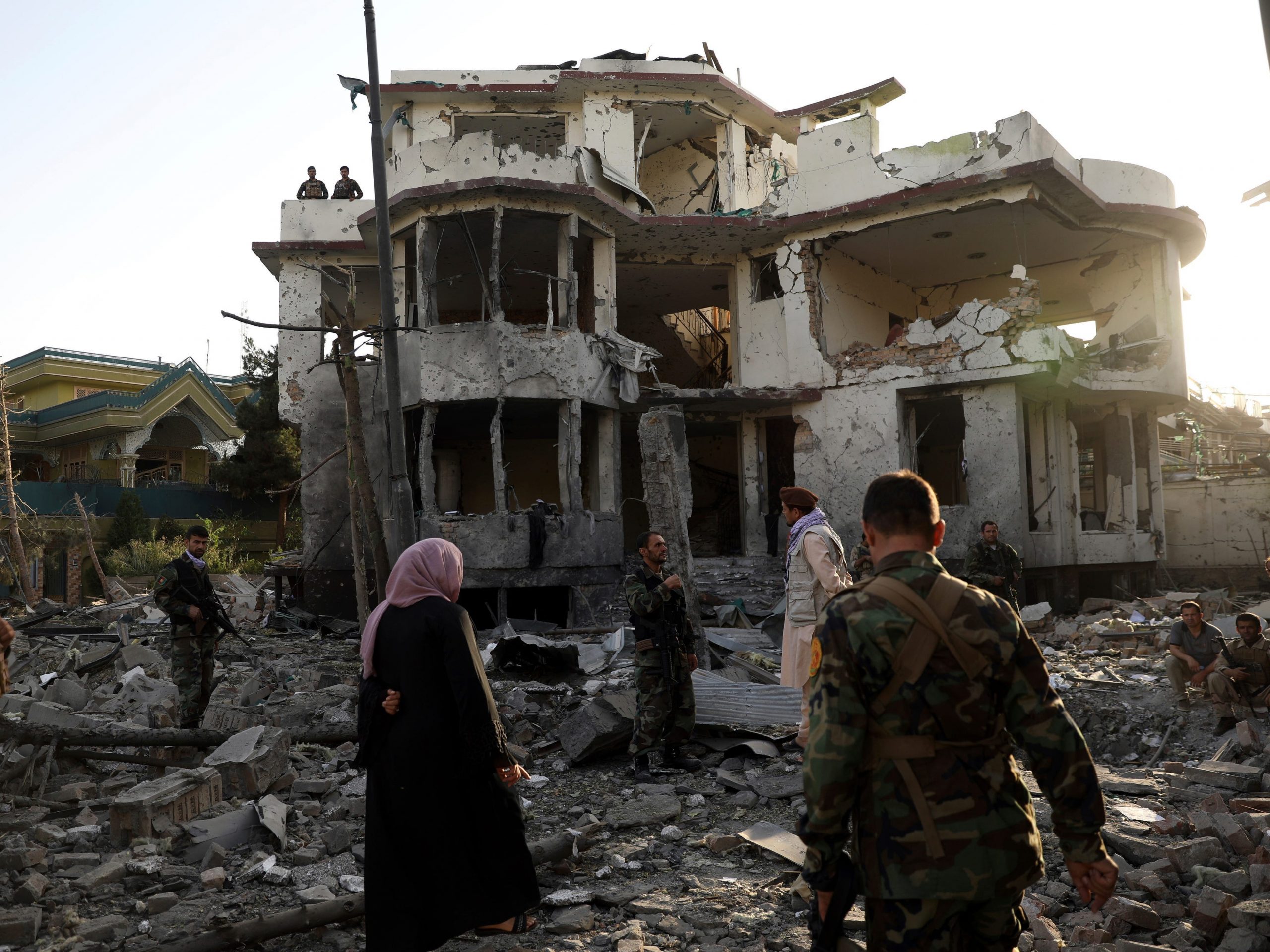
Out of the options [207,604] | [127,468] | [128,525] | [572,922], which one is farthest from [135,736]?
[127,468]

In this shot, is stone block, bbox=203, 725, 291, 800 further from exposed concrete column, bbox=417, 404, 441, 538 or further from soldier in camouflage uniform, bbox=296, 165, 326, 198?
soldier in camouflage uniform, bbox=296, 165, 326, 198

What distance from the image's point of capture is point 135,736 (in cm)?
620

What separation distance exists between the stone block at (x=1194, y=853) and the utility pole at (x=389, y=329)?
7139 millimetres

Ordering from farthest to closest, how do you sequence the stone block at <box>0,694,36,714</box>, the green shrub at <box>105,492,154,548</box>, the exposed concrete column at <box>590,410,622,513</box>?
the green shrub at <box>105,492,154,548</box> < the exposed concrete column at <box>590,410,622,513</box> < the stone block at <box>0,694,36,714</box>

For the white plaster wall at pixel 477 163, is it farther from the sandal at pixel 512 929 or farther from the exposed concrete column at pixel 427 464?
the sandal at pixel 512 929

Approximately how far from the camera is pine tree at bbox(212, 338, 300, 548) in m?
24.5

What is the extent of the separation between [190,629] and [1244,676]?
8.13 m

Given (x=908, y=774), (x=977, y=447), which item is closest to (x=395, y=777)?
(x=908, y=774)

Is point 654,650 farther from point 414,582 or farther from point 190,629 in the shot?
point 190,629

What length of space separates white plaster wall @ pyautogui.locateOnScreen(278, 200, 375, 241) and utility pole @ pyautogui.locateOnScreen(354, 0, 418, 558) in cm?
746

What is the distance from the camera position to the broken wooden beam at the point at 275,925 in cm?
346

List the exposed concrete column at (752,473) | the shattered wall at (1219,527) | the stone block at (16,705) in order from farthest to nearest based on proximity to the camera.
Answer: the shattered wall at (1219,527)
the exposed concrete column at (752,473)
the stone block at (16,705)

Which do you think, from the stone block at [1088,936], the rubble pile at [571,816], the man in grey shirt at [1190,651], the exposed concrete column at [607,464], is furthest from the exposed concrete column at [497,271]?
the stone block at [1088,936]

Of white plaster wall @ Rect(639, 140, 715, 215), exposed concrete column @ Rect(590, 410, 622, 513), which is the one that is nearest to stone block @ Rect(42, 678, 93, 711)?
exposed concrete column @ Rect(590, 410, 622, 513)
